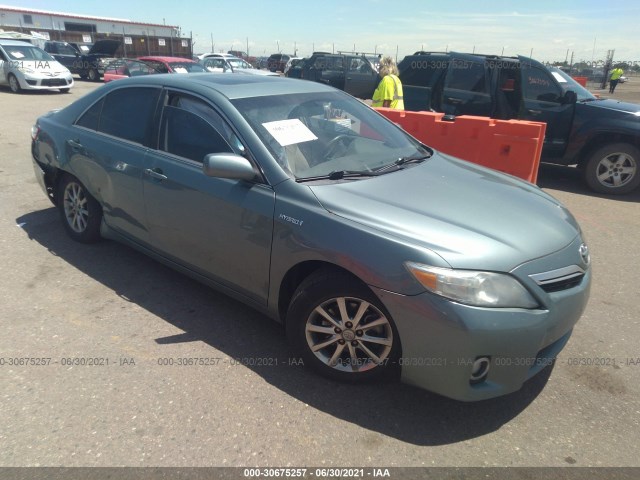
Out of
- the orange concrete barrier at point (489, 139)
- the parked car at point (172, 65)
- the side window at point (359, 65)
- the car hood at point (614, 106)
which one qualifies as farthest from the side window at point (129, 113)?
the parked car at point (172, 65)

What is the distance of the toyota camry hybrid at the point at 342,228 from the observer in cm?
242

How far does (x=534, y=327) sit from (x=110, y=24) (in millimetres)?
56969

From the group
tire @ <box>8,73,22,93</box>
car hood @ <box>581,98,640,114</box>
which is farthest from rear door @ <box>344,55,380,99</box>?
tire @ <box>8,73,22,93</box>

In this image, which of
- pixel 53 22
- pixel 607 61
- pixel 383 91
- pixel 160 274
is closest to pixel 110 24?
pixel 53 22

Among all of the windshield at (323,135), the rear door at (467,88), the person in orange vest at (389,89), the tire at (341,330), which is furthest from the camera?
the rear door at (467,88)

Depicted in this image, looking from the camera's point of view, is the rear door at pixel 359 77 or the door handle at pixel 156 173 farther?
the rear door at pixel 359 77

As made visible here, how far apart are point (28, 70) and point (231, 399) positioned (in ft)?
58.8

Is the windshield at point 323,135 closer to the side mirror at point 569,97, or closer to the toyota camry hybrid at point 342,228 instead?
the toyota camry hybrid at point 342,228

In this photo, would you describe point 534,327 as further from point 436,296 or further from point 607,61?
point 607,61

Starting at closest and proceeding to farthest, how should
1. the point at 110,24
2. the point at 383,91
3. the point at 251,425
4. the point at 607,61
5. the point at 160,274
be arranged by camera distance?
the point at 251,425, the point at 160,274, the point at 383,91, the point at 607,61, the point at 110,24

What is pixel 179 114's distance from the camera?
3.59 metres

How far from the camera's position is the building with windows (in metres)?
33.8

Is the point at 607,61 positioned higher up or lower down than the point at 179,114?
higher up

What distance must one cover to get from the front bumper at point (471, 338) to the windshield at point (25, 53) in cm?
1919
